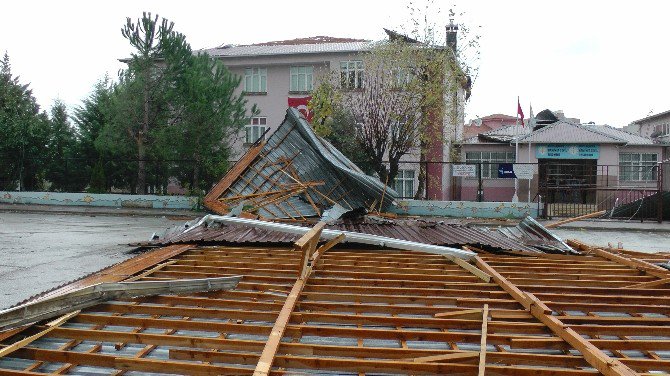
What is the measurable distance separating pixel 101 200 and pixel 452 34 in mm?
18058

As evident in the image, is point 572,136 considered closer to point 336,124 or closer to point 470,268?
point 336,124

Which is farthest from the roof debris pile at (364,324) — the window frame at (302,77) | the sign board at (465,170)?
the window frame at (302,77)

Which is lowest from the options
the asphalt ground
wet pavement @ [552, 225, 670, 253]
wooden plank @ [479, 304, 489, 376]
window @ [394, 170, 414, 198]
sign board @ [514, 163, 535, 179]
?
wet pavement @ [552, 225, 670, 253]

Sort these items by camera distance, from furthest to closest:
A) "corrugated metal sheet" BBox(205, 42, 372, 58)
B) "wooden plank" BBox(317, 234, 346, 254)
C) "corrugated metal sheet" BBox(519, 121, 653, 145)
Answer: "corrugated metal sheet" BBox(519, 121, 653, 145), "corrugated metal sheet" BBox(205, 42, 372, 58), "wooden plank" BBox(317, 234, 346, 254)

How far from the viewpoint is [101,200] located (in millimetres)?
25375

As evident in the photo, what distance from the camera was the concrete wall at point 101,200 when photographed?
963 inches

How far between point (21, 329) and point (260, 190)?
26.8ft

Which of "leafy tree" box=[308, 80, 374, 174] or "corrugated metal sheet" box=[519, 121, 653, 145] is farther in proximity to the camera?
"corrugated metal sheet" box=[519, 121, 653, 145]

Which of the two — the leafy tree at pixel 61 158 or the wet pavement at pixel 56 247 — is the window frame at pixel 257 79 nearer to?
the leafy tree at pixel 61 158

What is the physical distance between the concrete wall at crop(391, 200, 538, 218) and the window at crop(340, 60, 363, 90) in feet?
20.8

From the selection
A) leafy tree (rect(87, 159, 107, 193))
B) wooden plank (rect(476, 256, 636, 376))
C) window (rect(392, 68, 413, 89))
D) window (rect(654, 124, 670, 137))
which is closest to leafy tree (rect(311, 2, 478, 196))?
window (rect(392, 68, 413, 89))

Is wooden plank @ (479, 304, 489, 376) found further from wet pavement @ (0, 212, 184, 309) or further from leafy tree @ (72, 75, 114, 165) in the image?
leafy tree @ (72, 75, 114, 165)

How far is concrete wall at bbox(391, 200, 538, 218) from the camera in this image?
2292cm

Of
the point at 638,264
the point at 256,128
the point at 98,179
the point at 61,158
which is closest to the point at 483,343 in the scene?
the point at 638,264
